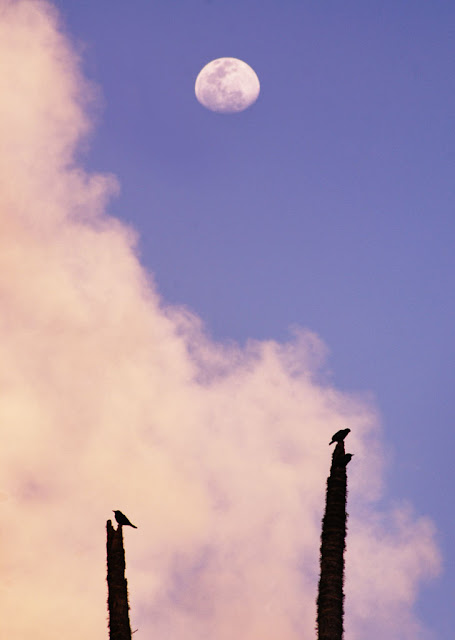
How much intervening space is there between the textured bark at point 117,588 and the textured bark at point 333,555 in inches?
187

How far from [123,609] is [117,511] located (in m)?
2.96

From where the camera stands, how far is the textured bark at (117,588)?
82.1ft

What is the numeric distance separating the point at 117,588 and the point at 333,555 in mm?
5378

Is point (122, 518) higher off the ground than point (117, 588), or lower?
higher

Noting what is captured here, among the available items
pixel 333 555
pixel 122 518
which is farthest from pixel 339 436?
pixel 122 518

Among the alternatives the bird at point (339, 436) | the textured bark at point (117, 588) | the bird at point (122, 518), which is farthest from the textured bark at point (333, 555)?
the bird at point (122, 518)

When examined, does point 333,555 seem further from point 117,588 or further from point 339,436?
point 117,588

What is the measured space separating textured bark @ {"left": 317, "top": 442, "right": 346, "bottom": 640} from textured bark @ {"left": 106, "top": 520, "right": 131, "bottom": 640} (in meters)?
4.75

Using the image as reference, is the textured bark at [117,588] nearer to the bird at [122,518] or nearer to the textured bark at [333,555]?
the bird at [122,518]

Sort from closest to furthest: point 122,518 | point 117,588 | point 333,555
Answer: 1. point 333,555
2. point 117,588
3. point 122,518

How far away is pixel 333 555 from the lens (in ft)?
80.3

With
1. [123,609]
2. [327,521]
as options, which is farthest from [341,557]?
[123,609]

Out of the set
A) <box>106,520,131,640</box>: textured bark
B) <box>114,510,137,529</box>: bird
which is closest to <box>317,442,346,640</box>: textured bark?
<box>106,520,131,640</box>: textured bark

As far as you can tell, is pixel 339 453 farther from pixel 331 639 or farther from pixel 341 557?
pixel 331 639
